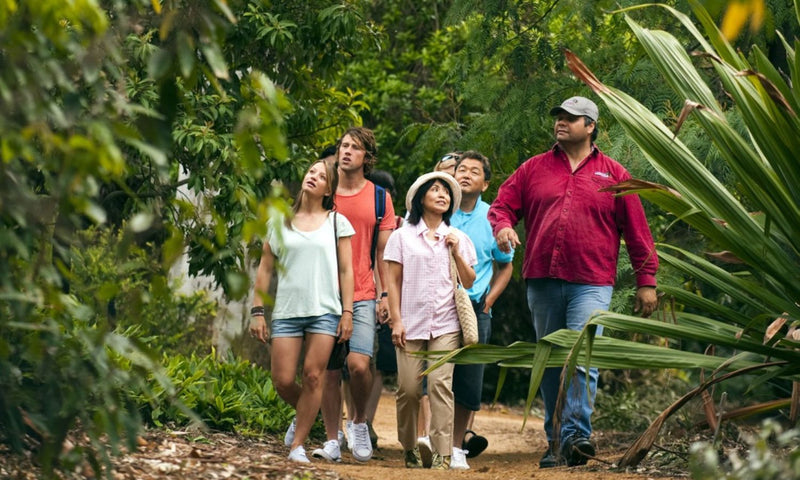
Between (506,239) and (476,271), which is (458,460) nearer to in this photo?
(476,271)

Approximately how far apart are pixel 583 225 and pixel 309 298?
1647 millimetres

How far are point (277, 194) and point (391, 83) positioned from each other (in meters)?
11.6

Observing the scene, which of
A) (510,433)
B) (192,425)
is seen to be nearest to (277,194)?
(192,425)

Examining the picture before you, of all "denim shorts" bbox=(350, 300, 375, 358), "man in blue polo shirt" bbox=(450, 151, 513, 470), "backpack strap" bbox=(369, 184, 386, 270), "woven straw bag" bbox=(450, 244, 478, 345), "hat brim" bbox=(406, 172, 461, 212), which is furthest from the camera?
"backpack strap" bbox=(369, 184, 386, 270)

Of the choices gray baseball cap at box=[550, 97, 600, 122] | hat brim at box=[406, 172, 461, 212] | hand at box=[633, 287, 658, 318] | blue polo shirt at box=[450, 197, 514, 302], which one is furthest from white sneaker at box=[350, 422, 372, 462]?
gray baseball cap at box=[550, 97, 600, 122]

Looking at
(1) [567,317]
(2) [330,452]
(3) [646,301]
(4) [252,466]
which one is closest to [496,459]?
(2) [330,452]

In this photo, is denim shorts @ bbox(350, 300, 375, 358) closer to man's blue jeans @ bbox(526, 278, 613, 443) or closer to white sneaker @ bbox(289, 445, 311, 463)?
white sneaker @ bbox(289, 445, 311, 463)

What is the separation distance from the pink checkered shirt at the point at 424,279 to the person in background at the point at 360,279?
0.32 m

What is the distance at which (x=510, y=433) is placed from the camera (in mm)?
12227

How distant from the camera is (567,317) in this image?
7098 millimetres

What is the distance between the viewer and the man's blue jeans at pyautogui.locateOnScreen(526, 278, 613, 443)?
6.90m

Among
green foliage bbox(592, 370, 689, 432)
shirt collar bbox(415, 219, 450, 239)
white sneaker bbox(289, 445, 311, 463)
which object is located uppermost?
shirt collar bbox(415, 219, 450, 239)

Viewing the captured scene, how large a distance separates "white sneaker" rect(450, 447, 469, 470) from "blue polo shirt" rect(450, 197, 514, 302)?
40.3 inches

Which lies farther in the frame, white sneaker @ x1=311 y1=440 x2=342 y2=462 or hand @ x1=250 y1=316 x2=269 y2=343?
white sneaker @ x1=311 y1=440 x2=342 y2=462
